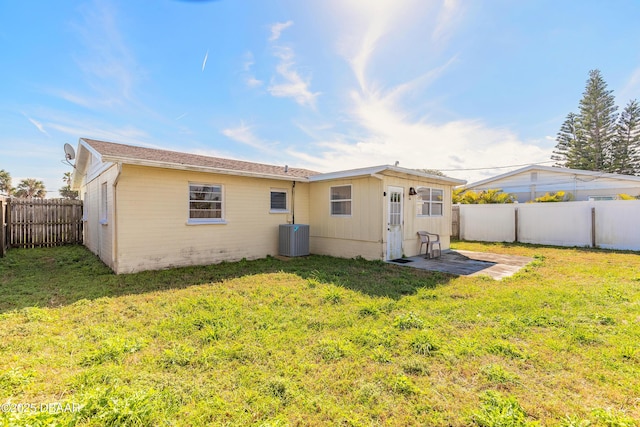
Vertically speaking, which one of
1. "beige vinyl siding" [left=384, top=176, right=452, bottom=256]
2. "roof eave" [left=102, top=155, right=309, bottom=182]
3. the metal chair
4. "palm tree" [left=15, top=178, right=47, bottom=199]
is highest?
"palm tree" [left=15, top=178, right=47, bottom=199]

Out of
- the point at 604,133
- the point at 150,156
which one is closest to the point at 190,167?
the point at 150,156

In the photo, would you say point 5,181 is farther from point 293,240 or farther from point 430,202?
point 430,202

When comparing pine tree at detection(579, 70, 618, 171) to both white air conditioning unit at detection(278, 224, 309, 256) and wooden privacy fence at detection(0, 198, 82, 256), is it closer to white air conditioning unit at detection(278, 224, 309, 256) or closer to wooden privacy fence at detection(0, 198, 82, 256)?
white air conditioning unit at detection(278, 224, 309, 256)

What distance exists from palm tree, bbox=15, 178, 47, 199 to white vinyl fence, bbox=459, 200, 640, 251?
40.3m

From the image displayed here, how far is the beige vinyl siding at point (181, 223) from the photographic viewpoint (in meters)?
6.71

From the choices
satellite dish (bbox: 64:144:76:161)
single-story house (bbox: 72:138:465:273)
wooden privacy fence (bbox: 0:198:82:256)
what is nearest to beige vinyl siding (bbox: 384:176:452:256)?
single-story house (bbox: 72:138:465:273)

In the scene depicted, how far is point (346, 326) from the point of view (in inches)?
150

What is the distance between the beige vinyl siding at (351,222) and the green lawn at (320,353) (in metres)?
2.80

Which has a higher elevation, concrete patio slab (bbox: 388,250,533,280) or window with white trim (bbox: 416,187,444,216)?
window with white trim (bbox: 416,187,444,216)

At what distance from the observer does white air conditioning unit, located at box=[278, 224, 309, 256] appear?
923 cm

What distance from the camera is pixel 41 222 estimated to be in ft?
35.9

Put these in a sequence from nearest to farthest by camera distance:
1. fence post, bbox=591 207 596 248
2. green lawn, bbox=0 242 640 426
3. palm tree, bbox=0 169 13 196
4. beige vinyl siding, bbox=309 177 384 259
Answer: green lawn, bbox=0 242 640 426 → beige vinyl siding, bbox=309 177 384 259 → fence post, bbox=591 207 596 248 → palm tree, bbox=0 169 13 196

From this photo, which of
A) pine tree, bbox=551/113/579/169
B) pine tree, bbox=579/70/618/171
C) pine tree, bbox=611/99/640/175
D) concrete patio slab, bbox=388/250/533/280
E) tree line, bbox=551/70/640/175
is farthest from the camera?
pine tree, bbox=551/113/579/169

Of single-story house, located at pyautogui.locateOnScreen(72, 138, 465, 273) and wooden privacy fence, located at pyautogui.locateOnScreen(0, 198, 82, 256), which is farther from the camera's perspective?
wooden privacy fence, located at pyautogui.locateOnScreen(0, 198, 82, 256)
